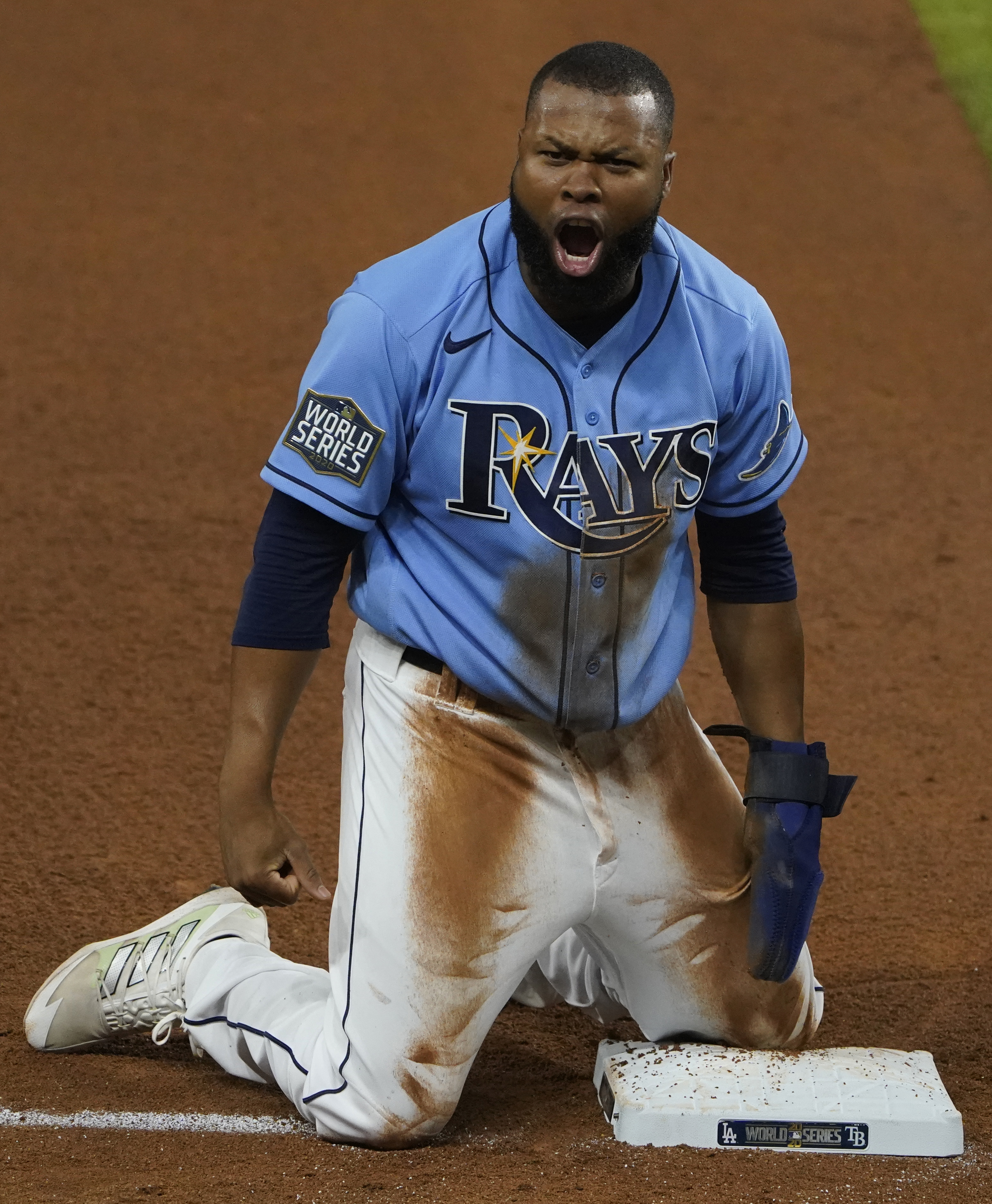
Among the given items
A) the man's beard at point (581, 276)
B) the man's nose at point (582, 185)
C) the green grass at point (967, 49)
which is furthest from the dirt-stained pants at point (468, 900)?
the green grass at point (967, 49)

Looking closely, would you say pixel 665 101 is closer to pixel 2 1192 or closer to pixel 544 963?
pixel 544 963

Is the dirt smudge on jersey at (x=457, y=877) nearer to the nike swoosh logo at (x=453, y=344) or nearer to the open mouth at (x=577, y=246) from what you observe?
the nike swoosh logo at (x=453, y=344)

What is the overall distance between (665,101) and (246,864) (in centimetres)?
131

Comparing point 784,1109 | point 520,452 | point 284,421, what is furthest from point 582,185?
point 284,421

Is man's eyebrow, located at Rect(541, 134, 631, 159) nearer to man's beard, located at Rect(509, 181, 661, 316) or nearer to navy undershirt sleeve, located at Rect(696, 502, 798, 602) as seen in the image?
man's beard, located at Rect(509, 181, 661, 316)

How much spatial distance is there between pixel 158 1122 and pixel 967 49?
8243mm

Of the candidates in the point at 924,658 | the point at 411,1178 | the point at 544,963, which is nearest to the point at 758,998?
the point at 544,963

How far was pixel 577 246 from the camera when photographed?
247cm

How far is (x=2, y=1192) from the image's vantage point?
2.35 meters

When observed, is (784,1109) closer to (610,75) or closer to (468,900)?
(468,900)

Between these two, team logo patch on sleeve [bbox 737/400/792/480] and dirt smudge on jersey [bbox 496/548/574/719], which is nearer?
dirt smudge on jersey [bbox 496/548/574/719]

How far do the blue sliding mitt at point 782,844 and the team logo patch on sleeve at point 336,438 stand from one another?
81 cm

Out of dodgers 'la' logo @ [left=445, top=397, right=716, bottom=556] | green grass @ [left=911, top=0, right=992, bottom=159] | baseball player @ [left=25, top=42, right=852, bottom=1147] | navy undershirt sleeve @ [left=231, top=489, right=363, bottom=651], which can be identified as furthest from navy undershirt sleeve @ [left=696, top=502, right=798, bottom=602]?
green grass @ [left=911, top=0, right=992, bottom=159]

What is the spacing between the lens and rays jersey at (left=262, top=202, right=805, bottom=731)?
2.48 metres
